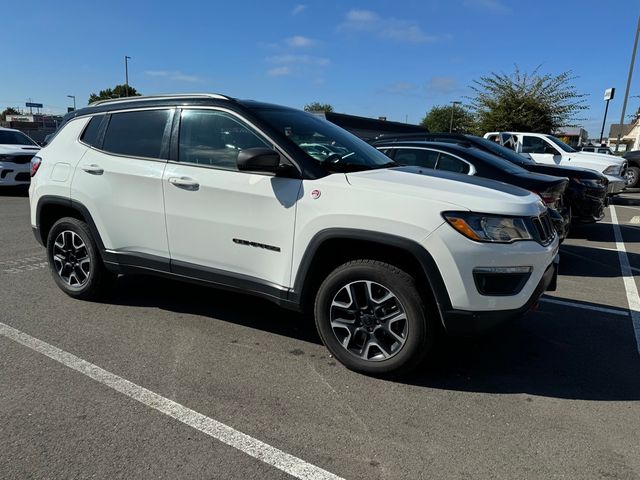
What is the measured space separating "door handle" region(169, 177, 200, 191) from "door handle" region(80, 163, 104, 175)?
33.7 inches

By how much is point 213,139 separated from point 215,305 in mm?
1667

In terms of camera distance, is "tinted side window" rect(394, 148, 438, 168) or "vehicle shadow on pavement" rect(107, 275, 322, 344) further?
"tinted side window" rect(394, 148, 438, 168)

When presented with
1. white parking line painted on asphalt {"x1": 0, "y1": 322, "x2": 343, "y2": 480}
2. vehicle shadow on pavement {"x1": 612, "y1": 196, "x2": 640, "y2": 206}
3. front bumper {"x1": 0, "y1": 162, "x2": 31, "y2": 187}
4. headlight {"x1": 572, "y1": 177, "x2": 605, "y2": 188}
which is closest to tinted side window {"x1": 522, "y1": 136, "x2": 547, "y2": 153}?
vehicle shadow on pavement {"x1": 612, "y1": 196, "x2": 640, "y2": 206}

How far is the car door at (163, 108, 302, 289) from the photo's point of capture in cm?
350

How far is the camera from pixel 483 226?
3023 mm

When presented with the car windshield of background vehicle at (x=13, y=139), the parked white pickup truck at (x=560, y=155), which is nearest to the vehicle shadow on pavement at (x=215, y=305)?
the car windshield of background vehicle at (x=13, y=139)

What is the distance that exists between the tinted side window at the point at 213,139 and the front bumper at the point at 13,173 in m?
11.0

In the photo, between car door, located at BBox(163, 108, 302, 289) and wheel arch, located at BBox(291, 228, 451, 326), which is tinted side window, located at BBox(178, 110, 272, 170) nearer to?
car door, located at BBox(163, 108, 302, 289)

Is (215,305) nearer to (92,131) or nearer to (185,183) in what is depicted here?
(185,183)

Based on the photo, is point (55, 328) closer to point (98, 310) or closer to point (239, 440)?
point (98, 310)

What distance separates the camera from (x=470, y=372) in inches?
140

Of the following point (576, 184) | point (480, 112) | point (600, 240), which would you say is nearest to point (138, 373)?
point (576, 184)

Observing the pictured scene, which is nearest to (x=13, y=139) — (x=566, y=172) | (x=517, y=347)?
(x=566, y=172)

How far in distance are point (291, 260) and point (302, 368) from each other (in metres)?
0.77
